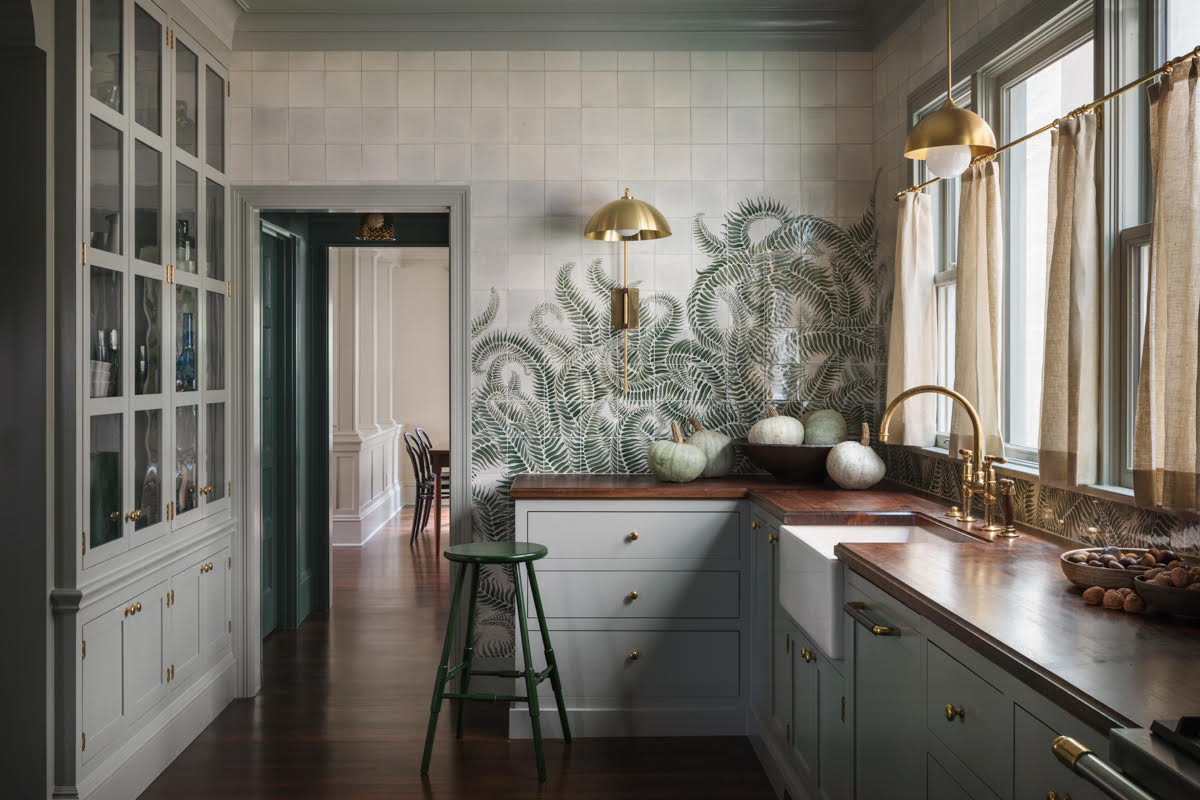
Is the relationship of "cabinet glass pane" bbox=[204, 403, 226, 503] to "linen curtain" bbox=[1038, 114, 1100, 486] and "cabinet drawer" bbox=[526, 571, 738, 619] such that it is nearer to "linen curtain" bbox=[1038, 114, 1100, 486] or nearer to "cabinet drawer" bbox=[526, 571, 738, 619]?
"cabinet drawer" bbox=[526, 571, 738, 619]

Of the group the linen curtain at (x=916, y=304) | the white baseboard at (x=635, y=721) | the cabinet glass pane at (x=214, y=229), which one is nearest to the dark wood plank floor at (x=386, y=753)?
the white baseboard at (x=635, y=721)

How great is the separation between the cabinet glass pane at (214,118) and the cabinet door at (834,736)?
303cm

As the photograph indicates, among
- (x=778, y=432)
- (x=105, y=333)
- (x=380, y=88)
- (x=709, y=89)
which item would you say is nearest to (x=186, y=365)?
(x=105, y=333)

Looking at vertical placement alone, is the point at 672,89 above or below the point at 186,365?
above

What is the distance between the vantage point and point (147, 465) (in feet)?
10.0

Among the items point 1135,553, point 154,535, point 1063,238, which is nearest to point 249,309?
point 154,535

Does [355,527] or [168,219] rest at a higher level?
[168,219]

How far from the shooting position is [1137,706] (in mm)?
1161

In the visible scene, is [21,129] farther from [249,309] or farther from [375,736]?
[375,736]

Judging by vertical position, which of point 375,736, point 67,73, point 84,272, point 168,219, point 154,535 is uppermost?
point 67,73

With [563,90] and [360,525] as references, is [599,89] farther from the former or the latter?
[360,525]

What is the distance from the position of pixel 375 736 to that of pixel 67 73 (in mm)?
2475

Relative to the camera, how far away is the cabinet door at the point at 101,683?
2.65m

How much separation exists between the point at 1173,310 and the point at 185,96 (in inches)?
130
